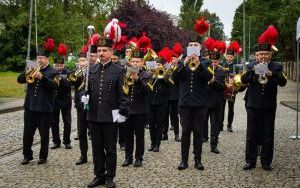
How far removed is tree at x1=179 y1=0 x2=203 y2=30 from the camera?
104 metres

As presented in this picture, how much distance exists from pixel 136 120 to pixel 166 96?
2343 millimetres

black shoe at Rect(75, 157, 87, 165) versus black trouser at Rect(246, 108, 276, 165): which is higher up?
black trouser at Rect(246, 108, 276, 165)

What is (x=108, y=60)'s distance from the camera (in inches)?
325

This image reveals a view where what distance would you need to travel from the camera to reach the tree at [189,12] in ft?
340

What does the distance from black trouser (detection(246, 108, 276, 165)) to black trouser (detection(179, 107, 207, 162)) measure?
2.88ft

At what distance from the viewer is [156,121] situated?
11.9 metres

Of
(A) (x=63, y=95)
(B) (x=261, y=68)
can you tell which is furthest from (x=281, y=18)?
(B) (x=261, y=68)

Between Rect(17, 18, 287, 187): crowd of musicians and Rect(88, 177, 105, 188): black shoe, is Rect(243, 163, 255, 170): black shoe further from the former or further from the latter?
Rect(88, 177, 105, 188): black shoe

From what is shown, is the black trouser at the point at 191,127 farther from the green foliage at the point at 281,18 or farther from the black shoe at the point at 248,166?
the green foliage at the point at 281,18

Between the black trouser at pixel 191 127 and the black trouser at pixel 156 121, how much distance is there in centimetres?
209

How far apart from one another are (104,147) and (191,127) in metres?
2.01

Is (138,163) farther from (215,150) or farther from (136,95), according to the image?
(215,150)

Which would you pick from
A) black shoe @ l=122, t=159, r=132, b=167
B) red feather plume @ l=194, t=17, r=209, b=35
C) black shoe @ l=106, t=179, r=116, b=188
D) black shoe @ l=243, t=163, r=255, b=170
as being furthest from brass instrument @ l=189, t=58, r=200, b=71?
black shoe @ l=106, t=179, r=116, b=188

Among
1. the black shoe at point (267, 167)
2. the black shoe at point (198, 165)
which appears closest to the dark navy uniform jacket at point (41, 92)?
the black shoe at point (198, 165)
